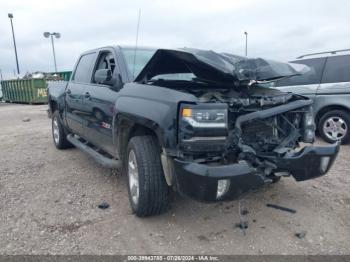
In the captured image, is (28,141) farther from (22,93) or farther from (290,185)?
(22,93)

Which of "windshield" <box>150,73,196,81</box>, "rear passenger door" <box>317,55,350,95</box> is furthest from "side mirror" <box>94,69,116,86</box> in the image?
"rear passenger door" <box>317,55,350,95</box>

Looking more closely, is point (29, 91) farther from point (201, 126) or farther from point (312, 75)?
point (201, 126)

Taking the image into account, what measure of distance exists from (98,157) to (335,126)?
4551 millimetres

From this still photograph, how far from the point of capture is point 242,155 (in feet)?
9.56

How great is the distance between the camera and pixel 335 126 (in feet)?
21.2

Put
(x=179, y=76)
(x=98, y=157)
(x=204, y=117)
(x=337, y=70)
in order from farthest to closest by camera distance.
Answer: (x=337, y=70)
(x=98, y=157)
(x=179, y=76)
(x=204, y=117)

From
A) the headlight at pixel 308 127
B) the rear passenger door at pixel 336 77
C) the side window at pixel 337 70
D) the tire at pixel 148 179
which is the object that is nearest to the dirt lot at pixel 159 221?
the tire at pixel 148 179

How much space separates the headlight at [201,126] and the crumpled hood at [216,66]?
0.51m

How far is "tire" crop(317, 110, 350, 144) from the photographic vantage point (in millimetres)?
6363

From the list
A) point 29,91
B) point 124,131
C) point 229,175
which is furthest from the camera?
point 29,91

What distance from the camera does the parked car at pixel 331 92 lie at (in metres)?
6.35

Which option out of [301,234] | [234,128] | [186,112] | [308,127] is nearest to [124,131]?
[186,112]

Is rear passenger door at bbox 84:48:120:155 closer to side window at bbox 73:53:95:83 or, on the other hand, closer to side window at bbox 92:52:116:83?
side window at bbox 92:52:116:83

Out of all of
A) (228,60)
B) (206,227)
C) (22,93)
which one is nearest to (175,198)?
(206,227)
